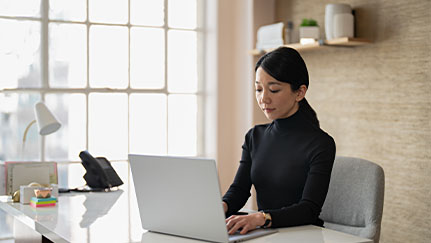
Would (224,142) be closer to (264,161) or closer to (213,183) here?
(264,161)

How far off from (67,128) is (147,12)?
40.4 inches

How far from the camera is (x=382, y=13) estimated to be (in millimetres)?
3416

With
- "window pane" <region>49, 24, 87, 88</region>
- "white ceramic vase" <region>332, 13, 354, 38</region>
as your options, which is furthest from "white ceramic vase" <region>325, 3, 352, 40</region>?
"window pane" <region>49, 24, 87, 88</region>

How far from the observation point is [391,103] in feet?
11.1

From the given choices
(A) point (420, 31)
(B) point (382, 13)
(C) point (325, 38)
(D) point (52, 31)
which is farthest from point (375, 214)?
(D) point (52, 31)

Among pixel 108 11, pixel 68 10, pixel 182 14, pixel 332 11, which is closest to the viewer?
pixel 332 11

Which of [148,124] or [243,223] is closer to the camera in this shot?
[243,223]

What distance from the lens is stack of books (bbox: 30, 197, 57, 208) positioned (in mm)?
2523

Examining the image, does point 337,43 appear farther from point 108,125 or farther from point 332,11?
point 108,125

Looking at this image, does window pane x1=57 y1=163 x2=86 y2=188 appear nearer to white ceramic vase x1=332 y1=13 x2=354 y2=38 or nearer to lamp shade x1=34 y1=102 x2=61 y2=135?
lamp shade x1=34 y1=102 x2=61 y2=135

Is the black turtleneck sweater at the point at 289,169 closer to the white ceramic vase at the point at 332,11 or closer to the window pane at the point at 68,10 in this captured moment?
the white ceramic vase at the point at 332,11

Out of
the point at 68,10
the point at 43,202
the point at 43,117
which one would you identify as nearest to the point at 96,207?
the point at 43,202

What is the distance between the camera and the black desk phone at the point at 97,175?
3021 millimetres

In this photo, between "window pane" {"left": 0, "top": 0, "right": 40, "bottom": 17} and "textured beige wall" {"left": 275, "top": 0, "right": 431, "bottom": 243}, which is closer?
"textured beige wall" {"left": 275, "top": 0, "right": 431, "bottom": 243}
